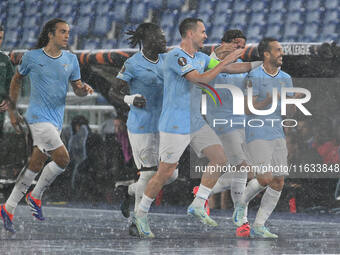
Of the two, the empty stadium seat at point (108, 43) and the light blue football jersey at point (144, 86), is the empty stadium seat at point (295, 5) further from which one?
the light blue football jersey at point (144, 86)

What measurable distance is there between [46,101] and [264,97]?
2191 mm

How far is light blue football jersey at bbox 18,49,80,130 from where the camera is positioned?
8172 mm

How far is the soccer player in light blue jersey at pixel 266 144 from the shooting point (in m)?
8.13

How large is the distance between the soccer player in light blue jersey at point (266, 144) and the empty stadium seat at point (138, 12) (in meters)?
11.3

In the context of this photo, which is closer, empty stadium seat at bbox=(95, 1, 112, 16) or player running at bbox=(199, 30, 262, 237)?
player running at bbox=(199, 30, 262, 237)

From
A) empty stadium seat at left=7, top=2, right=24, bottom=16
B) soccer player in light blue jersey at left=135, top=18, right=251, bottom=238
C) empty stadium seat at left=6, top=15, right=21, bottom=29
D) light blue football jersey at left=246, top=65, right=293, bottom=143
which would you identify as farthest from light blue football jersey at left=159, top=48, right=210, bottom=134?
empty stadium seat at left=7, top=2, right=24, bottom=16

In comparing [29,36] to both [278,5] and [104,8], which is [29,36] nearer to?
[104,8]

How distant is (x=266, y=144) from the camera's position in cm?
820

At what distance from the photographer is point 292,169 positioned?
13.0m

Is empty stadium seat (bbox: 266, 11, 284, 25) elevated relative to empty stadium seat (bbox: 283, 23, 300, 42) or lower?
elevated

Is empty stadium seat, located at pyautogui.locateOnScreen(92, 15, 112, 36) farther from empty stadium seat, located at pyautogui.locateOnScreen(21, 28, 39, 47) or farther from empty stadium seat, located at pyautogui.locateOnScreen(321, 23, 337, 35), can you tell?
empty stadium seat, located at pyautogui.locateOnScreen(321, 23, 337, 35)

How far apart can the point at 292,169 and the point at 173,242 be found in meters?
5.97

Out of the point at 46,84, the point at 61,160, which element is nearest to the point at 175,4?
the point at 46,84

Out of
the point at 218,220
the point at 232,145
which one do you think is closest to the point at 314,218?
the point at 218,220
